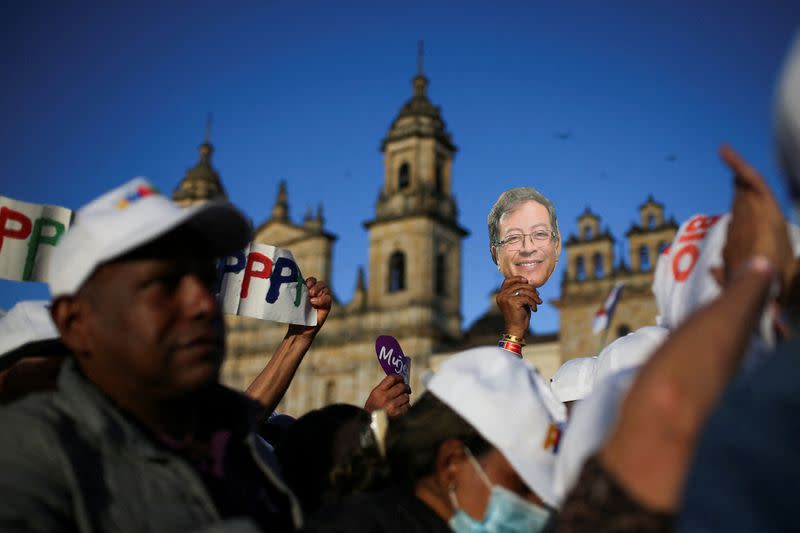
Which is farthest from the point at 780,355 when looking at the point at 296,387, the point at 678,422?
the point at 296,387

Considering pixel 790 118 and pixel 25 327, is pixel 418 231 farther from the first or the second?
pixel 790 118

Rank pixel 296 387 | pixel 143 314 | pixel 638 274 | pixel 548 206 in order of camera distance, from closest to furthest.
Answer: pixel 143 314
pixel 548 206
pixel 638 274
pixel 296 387

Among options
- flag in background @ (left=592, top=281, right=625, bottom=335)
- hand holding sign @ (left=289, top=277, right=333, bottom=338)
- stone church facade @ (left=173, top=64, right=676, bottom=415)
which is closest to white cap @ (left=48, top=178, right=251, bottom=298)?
hand holding sign @ (left=289, top=277, right=333, bottom=338)

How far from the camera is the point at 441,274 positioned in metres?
33.7

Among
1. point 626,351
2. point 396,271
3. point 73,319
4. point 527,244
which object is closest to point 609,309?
point 527,244

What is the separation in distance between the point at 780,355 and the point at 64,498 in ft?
4.26

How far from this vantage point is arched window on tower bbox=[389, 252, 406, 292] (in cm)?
3369

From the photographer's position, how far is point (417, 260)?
32.5m

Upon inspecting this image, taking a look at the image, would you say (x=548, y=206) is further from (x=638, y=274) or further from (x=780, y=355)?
(x=638, y=274)

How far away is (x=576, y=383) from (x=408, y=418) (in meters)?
1.37

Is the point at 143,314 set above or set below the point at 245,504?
above

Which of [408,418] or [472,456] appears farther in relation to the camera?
[408,418]

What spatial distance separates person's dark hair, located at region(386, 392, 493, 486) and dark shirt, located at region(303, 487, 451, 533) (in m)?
0.10

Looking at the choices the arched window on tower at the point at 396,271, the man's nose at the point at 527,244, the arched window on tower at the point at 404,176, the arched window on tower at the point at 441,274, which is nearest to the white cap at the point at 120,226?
the man's nose at the point at 527,244
